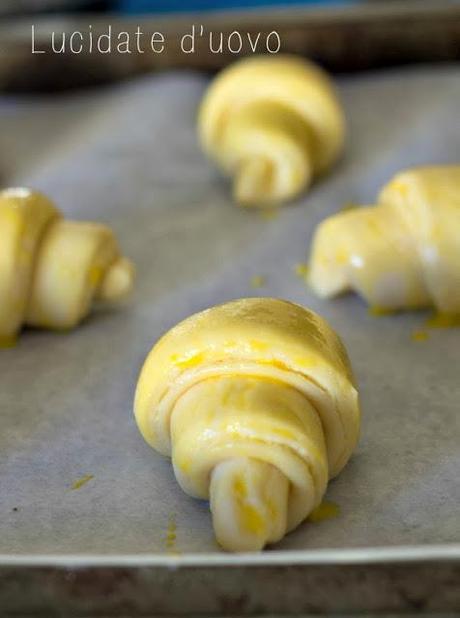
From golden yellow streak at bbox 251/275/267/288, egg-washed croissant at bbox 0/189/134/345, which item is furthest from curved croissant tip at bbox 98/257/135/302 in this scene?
golden yellow streak at bbox 251/275/267/288

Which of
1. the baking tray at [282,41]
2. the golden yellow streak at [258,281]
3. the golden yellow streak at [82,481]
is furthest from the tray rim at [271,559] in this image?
the baking tray at [282,41]

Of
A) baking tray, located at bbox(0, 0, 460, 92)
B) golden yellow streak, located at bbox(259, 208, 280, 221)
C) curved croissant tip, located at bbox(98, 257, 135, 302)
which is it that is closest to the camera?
curved croissant tip, located at bbox(98, 257, 135, 302)

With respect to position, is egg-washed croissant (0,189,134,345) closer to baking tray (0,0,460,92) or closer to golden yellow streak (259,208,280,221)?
golden yellow streak (259,208,280,221)

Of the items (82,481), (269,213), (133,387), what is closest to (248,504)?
(82,481)

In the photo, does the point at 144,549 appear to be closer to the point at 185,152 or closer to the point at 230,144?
the point at 230,144

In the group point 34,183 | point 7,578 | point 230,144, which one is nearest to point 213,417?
point 7,578

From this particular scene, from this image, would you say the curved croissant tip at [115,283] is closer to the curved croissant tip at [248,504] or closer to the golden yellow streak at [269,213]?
A: the golden yellow streak at [269,213]
